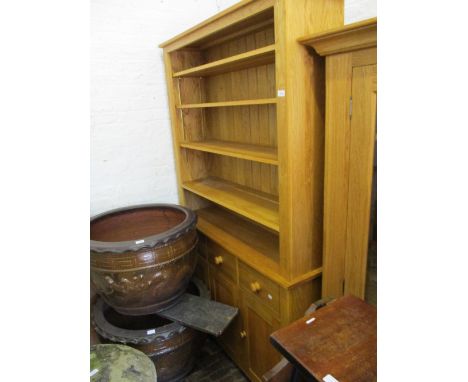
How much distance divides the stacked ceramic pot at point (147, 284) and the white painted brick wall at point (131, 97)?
1.17 feet

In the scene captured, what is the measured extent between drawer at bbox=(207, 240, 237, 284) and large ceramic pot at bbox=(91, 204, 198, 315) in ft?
0.73

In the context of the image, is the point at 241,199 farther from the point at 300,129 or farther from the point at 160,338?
the point at 160,338

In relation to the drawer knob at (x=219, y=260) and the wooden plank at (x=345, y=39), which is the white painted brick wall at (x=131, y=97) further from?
the wooden plank at (x=345, y=39)

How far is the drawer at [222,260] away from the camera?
7.26 ft

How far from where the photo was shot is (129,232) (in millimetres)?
2484

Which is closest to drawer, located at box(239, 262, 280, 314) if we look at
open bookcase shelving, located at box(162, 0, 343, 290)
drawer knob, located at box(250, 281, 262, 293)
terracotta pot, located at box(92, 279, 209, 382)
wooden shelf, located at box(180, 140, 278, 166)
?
drawer knob, located at box(250, 281, 262, 293)

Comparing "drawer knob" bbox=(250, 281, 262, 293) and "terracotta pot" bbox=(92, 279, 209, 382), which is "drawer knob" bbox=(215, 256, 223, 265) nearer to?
"terracotta pot" bbox=(92, 279, 209, 382)

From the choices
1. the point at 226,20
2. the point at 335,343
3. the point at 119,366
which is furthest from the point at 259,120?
the point at 119,366

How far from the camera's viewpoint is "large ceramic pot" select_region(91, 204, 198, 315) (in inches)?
73.5

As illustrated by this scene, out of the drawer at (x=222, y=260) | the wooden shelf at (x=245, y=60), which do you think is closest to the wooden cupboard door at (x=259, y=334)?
the drawer at (x=222, y=260)
